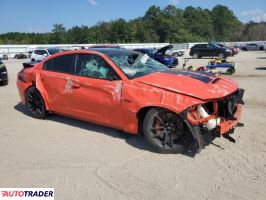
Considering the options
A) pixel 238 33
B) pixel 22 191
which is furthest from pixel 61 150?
pixel 238 33

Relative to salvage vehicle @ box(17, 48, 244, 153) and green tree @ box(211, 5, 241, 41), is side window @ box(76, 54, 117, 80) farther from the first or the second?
green tree @ box(211, 5, 241, 41)

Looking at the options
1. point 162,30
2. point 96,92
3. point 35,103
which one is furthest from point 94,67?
point 162,30

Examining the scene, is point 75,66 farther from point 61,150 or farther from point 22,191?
point 22,191

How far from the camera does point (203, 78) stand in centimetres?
587

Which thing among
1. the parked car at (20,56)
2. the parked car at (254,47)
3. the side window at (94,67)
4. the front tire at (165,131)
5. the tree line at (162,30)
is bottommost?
the parked car at (20,56)

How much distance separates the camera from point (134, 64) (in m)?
6.36

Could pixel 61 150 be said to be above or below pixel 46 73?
below

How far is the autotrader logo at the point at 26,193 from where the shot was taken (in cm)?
407

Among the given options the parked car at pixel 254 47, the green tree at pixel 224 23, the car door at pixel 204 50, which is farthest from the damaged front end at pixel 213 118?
the green tree at pixel 224 23

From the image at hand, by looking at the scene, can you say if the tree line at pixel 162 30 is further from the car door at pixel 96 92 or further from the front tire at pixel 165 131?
the front tire at pixel 165 131

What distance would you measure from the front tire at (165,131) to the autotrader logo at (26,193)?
6.13 feet

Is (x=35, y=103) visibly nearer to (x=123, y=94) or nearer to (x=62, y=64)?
(x=62, y=64)

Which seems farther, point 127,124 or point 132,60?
point 132,60

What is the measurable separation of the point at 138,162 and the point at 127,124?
2.88 ft
